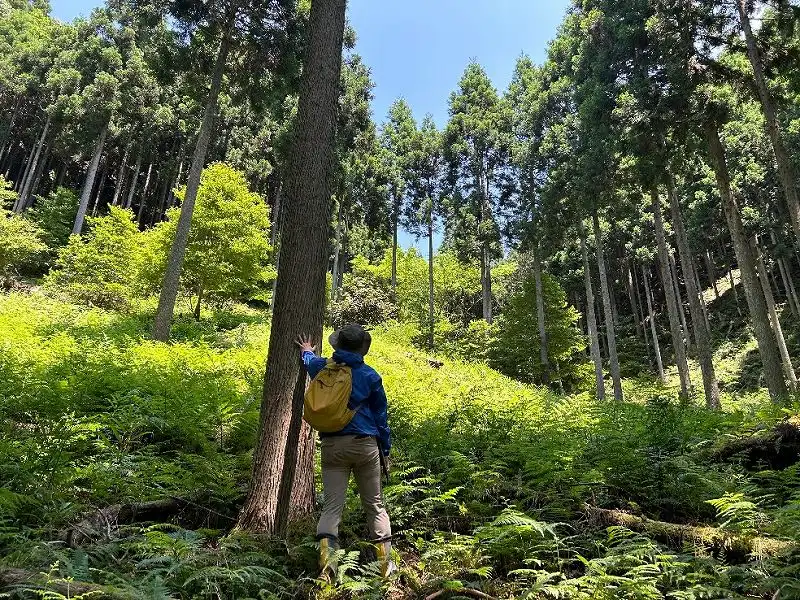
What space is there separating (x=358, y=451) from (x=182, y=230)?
35.8 ft

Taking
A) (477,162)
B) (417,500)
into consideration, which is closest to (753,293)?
(417,500)

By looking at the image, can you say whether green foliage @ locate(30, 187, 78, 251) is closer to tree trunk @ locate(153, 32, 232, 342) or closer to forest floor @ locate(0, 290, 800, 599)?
tree trunk @ locate(153, 32, 232, 342)

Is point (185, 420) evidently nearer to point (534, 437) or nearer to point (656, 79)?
point (534, 437)

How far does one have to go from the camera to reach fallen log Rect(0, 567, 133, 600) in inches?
100

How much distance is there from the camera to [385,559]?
11.5ft

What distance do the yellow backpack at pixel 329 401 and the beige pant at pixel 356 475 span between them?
0.51 ft

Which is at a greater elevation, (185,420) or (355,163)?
(355,163)

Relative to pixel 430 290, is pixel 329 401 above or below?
below

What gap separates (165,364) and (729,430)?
9.11 m

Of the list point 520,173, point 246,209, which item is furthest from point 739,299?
point 246,209

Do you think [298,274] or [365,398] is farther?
[298,274]

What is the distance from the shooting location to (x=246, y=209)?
18.7 m

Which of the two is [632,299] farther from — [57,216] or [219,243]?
[57,216]

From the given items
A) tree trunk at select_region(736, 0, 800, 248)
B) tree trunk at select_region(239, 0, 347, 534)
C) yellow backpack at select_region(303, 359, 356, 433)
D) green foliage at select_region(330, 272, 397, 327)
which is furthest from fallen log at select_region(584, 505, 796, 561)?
green foliage at select_region(330, 272, 397, 327)
